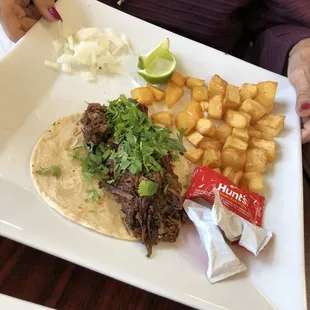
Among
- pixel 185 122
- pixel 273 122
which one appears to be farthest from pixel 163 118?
pixel 273 122

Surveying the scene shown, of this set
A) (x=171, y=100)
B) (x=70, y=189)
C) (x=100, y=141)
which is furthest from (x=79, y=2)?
(x=70, y=189)

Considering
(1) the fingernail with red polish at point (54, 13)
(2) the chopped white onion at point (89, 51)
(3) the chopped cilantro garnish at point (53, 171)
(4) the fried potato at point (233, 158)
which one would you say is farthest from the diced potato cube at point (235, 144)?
(1) the fingernail with red polish at point (54, 13)

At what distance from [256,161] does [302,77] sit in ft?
1.47

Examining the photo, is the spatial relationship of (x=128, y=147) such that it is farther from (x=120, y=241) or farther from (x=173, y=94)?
(x=173, y=94)

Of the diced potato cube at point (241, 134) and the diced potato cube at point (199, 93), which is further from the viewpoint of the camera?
the diced potato cube at point (199, 93)

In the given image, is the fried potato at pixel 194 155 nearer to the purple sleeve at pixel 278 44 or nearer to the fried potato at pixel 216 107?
the fried potato at pixel 216 107

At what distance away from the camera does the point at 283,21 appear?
2.04 metres

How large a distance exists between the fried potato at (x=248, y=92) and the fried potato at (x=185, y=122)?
0.24 m

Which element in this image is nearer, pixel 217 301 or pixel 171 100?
pixel 217 301

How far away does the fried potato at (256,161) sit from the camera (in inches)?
63.2

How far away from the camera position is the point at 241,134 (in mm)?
1653

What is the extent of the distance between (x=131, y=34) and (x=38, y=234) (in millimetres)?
983

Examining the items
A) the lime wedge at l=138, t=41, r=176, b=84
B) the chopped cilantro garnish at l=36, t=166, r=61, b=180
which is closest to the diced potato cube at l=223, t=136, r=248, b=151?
the lime wedge at l=138, t=41, r=176, b=84

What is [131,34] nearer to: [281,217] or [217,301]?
[281,217]
